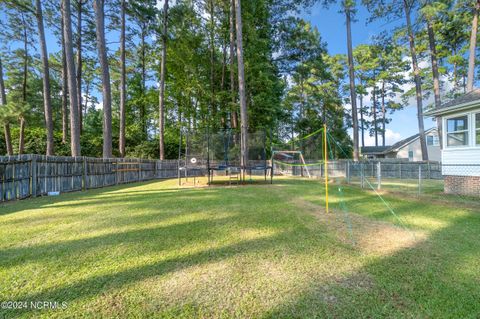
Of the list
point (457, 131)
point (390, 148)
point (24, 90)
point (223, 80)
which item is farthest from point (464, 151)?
point (24, 90)

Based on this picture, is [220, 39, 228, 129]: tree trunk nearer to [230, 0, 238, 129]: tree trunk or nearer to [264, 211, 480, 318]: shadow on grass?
[230, 0, 238, 129]: tree trunk

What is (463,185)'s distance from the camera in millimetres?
6574

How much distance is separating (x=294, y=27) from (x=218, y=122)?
32.1 feet

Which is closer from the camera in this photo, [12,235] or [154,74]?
[12,235]

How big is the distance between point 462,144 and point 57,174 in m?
12.7

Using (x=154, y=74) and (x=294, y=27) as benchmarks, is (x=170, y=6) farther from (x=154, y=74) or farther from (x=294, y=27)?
(x=294, y=27)

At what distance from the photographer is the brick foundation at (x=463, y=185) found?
6.29m

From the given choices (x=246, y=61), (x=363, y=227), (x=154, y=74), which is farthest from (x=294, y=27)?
(x=363, y=227)

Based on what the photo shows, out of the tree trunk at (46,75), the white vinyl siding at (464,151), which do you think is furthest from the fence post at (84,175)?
the white vinyl siding at (464,151)

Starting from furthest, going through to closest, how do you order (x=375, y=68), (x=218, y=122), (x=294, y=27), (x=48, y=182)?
(x=375, y=68)
(x=294, y=27)
(x=218, y=122)
(x=48, y=182)

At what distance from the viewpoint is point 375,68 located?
982 inches

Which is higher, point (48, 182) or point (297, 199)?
point (48, 182)

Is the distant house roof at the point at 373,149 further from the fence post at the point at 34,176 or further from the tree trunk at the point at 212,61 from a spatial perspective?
the fence post at the point at 34,176

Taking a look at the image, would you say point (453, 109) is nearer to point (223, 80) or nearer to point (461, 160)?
point (461, 160)
